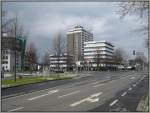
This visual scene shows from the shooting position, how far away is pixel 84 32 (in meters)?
69.4

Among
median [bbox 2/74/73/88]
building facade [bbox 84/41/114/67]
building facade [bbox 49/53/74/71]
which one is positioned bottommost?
median [bbox 2/74/73/88]

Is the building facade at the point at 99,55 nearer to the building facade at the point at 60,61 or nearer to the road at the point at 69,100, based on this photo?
the building facade at the point at 60,61

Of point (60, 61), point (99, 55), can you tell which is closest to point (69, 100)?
point (60, 61)

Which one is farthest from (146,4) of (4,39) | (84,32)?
(84,32)

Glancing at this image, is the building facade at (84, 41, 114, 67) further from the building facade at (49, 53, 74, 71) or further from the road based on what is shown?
the road

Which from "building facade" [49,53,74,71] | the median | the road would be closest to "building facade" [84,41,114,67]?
"building facade" [49,53,74,71]

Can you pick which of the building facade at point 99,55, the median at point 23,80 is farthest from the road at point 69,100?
the building facade at point 99,55

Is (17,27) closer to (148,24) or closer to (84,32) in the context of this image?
(148,24)

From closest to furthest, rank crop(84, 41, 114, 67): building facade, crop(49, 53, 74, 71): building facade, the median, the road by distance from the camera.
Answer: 1. the road
2. the median
3. crop(49, 53, 74, 71): building facade
4. crop(84, 41, 114, 67): building facade

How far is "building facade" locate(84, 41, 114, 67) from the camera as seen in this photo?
12644 cm

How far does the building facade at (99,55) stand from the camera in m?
126

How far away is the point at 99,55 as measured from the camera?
127562 millimetres

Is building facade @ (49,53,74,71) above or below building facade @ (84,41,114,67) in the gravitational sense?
below

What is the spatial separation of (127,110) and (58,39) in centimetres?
3911
